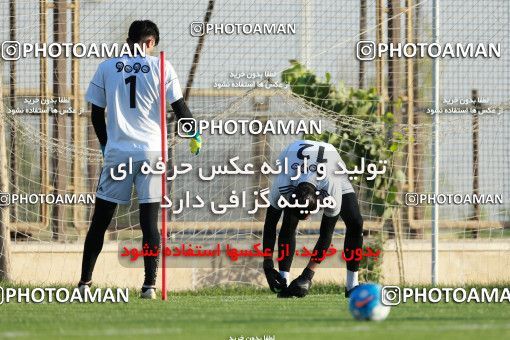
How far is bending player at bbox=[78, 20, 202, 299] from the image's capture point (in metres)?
8.21

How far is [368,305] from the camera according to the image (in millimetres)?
6316

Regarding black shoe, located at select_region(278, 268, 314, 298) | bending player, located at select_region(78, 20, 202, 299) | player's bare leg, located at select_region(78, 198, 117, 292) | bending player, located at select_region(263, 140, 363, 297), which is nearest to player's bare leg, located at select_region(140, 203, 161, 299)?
bending player, located at select_region(78, 20, 202, 299)

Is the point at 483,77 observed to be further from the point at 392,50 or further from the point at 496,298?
the point at 496,298

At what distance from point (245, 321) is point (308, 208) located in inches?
76.3

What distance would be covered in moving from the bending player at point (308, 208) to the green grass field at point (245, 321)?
636 millimetres

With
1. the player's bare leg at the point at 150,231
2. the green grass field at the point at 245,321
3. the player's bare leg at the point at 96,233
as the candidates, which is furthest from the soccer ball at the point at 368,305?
the player's bare leg at the point at 96,233

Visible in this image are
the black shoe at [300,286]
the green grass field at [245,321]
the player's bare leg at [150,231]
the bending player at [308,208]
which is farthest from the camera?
the black shoe at [300,286]

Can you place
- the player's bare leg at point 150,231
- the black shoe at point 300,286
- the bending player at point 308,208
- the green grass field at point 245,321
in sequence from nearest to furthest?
the green grass field at point 245,321, the player's bare leg at point 150,231, the bending player at point 308,208, the black shoe at point 300,286

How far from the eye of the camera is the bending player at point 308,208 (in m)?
8.53

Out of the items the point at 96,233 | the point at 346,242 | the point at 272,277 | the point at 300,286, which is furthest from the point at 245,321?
the point at 346,242

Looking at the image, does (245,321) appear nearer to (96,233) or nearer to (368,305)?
(368,305)

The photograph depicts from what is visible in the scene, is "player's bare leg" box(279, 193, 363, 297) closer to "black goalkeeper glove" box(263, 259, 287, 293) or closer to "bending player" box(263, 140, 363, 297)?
"bending player" box(263, 140, 363, 297)

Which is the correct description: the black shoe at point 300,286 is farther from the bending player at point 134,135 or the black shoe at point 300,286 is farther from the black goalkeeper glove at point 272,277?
the bending player at point 134,135

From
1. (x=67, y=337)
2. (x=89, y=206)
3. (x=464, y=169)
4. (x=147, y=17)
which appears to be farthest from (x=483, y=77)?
(x=67, y=337)
